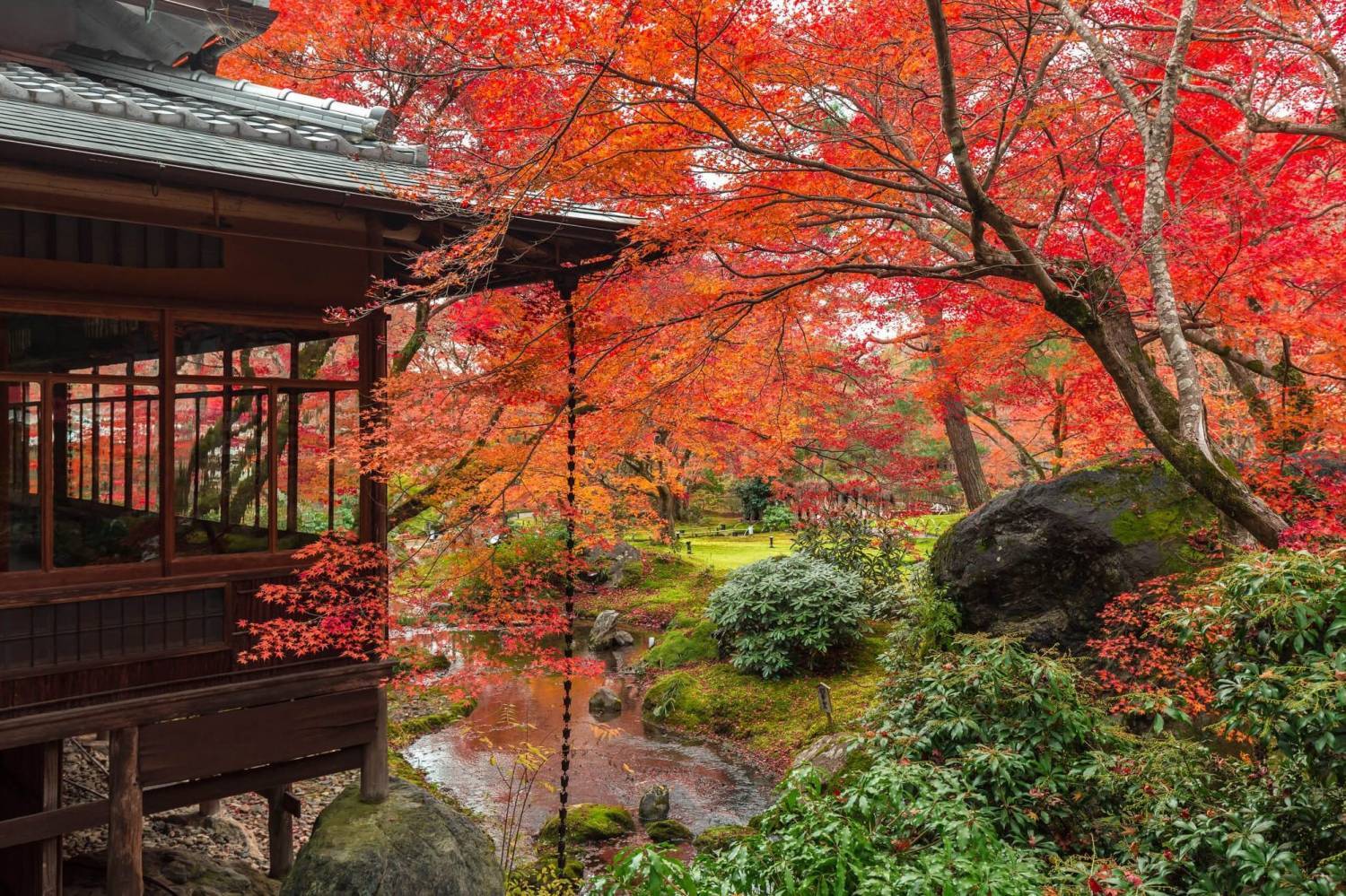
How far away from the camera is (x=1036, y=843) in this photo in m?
5.14

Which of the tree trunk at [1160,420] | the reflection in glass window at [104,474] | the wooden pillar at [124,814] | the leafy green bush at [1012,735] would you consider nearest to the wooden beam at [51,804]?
the wooden pillar at [124,814]

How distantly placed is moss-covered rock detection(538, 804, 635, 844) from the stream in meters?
0.36

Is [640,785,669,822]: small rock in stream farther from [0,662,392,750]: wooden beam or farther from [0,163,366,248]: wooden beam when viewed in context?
[0,163,366,248]: wooden beam

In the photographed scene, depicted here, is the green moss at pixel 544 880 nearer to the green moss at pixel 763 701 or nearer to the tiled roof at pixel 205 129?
the green moss at pixel 763 701

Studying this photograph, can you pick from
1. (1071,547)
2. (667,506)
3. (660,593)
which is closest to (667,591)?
(660,593)

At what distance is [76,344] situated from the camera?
7.44 m

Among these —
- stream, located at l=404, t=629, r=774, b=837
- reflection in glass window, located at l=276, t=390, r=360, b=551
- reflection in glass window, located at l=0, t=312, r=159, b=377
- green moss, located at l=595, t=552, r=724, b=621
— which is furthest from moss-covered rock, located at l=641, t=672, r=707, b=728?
reflection in glass window, located at l=0, t=312, r=159, b=377

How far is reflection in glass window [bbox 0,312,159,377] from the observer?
679 cm

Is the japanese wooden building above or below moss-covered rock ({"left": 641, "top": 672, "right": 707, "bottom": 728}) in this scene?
above

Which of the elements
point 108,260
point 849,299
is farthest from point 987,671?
point 849,299

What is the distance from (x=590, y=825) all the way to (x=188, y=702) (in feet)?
14.9

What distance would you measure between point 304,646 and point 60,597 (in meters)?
1.55

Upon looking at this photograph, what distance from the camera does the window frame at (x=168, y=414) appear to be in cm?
548

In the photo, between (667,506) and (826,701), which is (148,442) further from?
(667,506)
